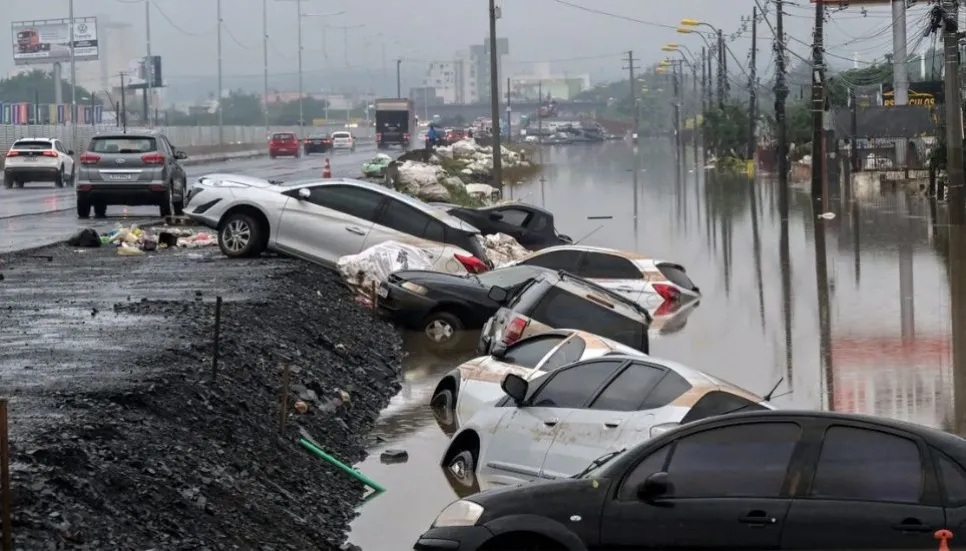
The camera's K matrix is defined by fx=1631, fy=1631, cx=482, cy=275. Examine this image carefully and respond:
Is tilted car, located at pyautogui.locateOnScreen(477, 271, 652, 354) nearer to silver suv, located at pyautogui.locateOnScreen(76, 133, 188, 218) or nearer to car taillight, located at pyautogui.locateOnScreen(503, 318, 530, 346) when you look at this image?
car taillight, located at pyautogui.locateOnScreen(503, 318, 530, 346)

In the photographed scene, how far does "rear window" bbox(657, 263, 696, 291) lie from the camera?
89.0 feet

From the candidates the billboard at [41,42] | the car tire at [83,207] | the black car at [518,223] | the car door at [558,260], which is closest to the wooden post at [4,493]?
the car door at [558,260]

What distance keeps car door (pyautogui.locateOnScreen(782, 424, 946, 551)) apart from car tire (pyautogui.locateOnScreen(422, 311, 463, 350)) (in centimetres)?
1312

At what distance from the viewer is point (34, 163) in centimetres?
5000

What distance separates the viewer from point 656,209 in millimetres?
54688

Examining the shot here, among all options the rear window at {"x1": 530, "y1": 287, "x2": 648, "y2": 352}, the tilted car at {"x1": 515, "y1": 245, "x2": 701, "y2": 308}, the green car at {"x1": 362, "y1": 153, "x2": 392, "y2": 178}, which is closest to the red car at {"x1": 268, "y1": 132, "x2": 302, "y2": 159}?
the green car at {"x1": 362, "y1": 153, "x2": 392, "y2": 178}

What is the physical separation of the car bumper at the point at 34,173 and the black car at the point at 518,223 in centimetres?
2204

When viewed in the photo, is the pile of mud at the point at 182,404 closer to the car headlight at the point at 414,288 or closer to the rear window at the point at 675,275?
the car headlight at the point at 414,288

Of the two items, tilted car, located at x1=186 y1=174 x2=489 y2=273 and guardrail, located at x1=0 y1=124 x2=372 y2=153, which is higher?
guardrail, located at x1=0 y1=124 x2=372 y2=153

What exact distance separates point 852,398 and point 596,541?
9.85m

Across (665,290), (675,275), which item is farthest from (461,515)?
(675,275)

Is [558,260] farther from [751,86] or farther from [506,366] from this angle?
[751,86]

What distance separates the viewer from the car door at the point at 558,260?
85.0ft

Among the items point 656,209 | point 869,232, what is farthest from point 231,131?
point 869,232
